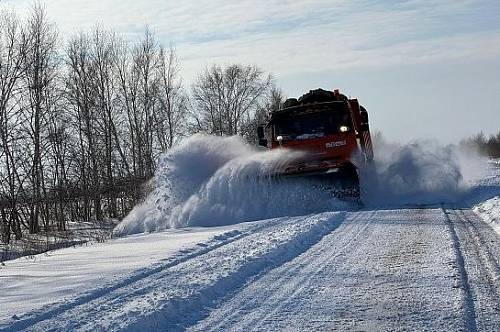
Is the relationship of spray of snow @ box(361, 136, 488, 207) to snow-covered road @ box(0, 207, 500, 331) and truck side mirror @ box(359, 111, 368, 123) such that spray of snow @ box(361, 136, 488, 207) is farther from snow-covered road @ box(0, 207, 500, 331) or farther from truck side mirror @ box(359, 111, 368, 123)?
snow-covered road @ box(0, 207, 500, 331)

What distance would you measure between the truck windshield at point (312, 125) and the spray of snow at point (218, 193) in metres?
0.84

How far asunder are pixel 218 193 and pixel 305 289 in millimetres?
9350

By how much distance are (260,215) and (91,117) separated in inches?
1131

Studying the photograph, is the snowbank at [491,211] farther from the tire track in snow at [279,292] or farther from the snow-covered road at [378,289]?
the tire track in snow at [279,292]

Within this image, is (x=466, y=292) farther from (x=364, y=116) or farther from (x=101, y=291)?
(x=364, y=116)

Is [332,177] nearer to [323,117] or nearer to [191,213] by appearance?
[323,117]

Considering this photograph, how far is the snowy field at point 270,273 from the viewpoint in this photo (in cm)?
550

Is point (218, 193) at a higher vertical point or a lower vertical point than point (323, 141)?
lower

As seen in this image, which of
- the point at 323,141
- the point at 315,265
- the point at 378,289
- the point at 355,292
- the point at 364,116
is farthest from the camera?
the point at 364,116

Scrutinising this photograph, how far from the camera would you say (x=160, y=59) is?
164 feet

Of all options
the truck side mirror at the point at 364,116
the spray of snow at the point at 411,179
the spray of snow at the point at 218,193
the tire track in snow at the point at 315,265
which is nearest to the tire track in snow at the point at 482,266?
the tire track in snow at the point at 315,265

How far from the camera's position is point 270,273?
299 inches

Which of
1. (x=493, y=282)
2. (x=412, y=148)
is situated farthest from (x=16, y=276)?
(x=412, y=148)

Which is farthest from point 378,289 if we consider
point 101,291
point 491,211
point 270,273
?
point 491,211
